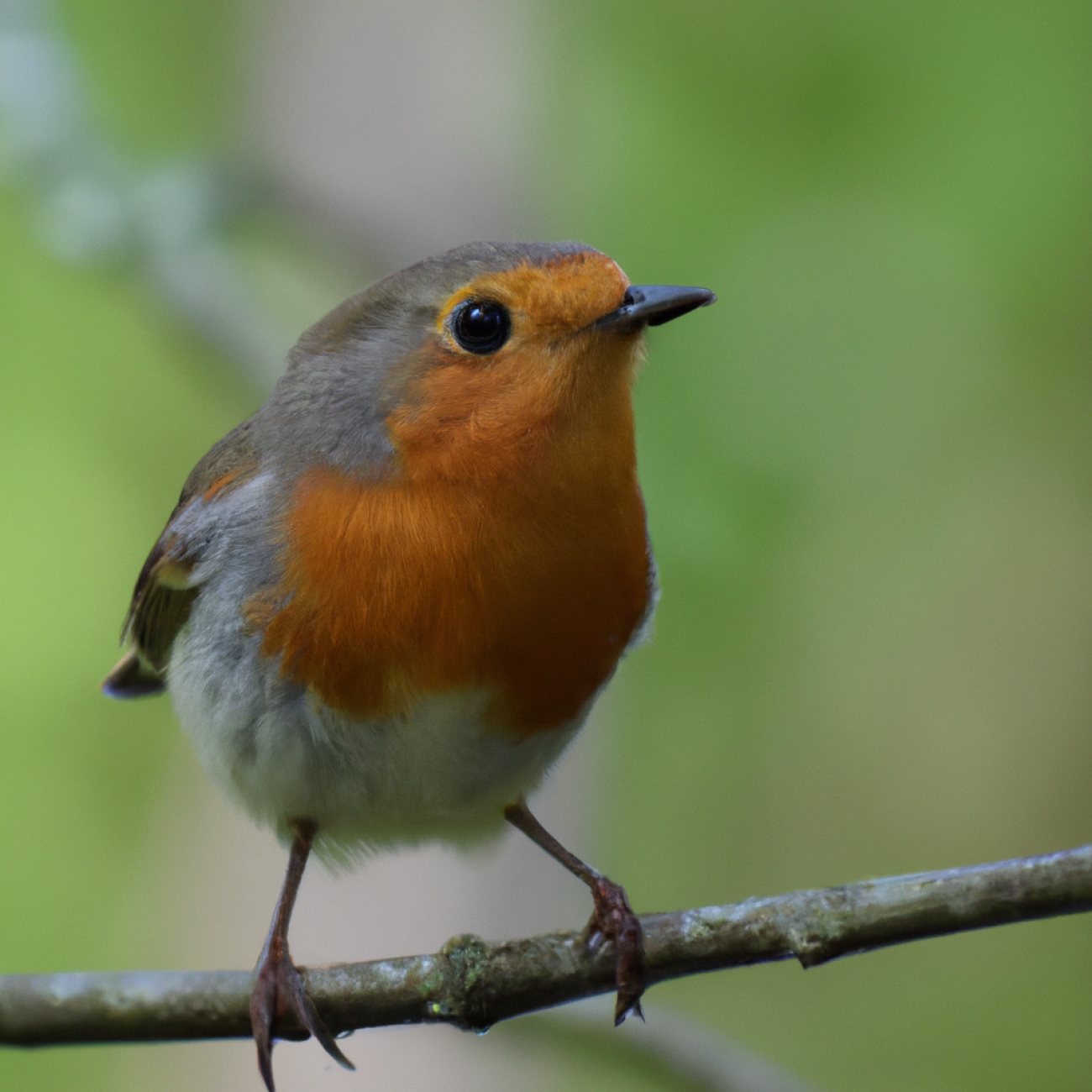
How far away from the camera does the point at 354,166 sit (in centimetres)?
533

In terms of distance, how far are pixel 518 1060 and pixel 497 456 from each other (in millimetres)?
2872

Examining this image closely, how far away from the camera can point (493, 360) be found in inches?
111

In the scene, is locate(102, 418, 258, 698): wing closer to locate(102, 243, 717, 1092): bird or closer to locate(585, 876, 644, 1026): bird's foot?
locate(102, 243, 717, 1092): bird

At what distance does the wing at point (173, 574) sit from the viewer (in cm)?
330

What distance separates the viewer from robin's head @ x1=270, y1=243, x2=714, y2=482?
2.79m

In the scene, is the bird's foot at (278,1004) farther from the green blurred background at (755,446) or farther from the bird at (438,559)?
the green blurred background at (755,446)

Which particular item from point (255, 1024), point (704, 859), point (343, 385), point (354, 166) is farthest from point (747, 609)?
point (255, 1024)

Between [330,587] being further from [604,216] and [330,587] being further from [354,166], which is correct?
[604,216]

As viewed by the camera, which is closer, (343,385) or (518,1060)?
(343,385)

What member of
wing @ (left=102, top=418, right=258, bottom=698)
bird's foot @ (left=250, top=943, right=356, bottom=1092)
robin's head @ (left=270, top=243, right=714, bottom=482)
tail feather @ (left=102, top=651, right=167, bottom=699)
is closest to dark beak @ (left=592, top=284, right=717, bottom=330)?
robin's head @ (left=270, top=243, right=714, bottom=482)

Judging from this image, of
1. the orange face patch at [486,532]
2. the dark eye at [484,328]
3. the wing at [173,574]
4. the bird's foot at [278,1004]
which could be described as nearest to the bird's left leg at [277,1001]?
the bird's foot at [278,1004]

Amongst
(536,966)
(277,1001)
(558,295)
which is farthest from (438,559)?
(277,1001)

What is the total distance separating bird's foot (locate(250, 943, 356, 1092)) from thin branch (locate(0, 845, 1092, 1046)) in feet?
0.10

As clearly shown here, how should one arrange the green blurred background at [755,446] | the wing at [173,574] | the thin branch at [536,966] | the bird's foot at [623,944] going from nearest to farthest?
the thin branch at [536,966] → the bird's foot at [623,944] → the wing at [173,574] → the green blurred background at [755,446]
